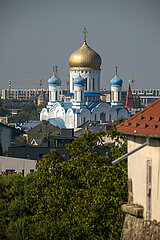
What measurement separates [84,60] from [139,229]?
66311mm

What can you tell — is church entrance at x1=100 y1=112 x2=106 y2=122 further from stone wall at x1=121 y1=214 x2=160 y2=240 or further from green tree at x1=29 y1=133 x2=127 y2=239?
stone wall at x1=121 y1=214 x2=160 y2=240

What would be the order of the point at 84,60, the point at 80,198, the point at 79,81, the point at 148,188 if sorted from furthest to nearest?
the point at 84,60 → the point at 79,81 → the point at 80,198 → the point at 148,188

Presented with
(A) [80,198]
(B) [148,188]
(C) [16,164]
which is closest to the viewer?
(B) [148,188]

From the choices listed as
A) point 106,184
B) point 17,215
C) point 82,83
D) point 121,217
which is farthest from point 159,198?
point 82,83

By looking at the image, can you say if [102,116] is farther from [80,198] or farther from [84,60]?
[80,198]

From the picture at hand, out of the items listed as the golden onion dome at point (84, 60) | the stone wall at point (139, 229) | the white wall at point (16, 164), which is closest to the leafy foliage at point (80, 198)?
the stone wall at point (139, 229)

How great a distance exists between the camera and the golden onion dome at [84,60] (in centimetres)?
7188

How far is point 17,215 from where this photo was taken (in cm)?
1802

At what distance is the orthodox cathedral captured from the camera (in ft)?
227

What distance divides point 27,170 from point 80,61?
145 ft

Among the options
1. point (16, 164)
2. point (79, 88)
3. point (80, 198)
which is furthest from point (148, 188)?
point (79, 88)

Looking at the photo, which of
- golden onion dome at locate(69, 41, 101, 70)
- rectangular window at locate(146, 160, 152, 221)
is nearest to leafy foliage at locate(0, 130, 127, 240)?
rectangular window at locate(146, 160, 152, 221)

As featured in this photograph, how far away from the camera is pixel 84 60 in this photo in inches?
2832

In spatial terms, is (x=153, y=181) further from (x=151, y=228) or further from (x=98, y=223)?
(x=98, y=223)
